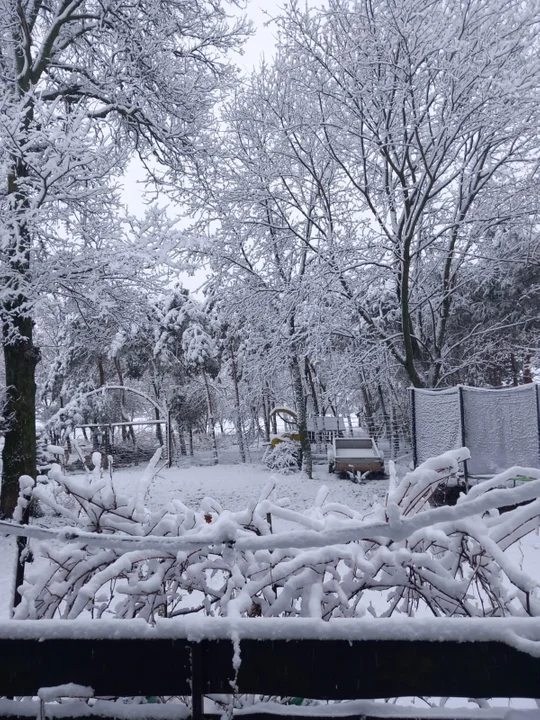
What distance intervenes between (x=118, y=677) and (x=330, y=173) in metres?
13.1

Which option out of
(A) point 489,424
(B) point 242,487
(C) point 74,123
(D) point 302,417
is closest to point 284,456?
(D) point 302,417

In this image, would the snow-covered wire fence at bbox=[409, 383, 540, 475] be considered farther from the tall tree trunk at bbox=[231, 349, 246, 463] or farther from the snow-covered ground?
the tall tree trunk at bbox=[231, 349, 246, 463]

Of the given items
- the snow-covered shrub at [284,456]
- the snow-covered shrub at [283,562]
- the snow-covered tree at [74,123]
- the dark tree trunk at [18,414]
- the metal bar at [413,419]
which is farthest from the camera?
the snow-covered shrub at [284,456]

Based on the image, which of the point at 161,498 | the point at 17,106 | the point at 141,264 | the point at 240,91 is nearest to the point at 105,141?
the point at 17,106

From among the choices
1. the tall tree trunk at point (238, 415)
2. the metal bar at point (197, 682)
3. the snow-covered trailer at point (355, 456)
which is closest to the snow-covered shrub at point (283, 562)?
the metal bar at point (197, 682)

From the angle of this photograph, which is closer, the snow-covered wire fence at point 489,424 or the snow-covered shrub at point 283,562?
the snow-covered shrub at point 283,562

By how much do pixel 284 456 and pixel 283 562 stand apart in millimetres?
16290

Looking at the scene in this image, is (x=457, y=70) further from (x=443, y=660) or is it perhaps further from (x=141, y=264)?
(x=443, y=660)

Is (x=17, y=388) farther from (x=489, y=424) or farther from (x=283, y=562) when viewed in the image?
(x=489, y=424)

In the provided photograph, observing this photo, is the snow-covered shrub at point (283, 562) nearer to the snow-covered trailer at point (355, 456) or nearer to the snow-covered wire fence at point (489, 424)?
the snow-covered wire fence at point (489, 424)

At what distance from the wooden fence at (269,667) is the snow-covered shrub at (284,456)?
16.4 meters

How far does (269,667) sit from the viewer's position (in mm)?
1301

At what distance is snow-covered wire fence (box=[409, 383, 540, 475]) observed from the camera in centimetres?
808

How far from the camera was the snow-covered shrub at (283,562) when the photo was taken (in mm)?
1524
